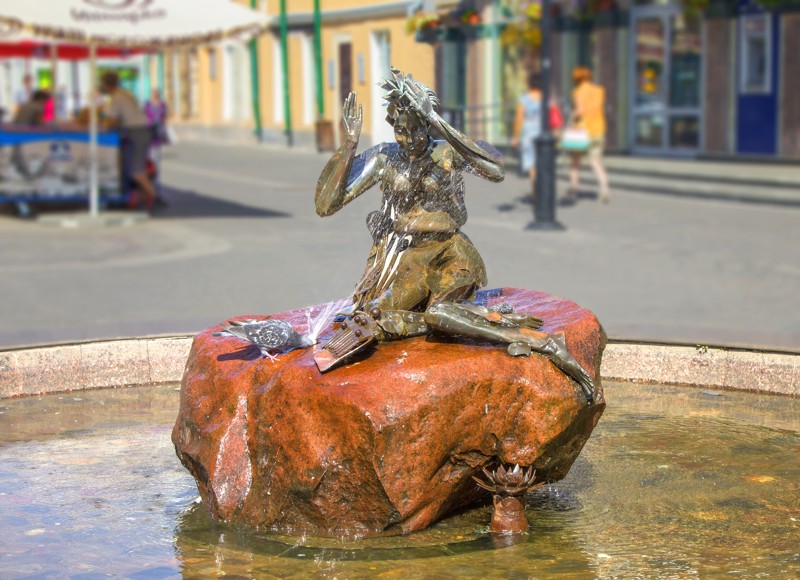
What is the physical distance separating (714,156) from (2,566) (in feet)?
60.1

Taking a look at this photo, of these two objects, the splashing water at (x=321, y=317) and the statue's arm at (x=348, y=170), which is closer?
the statue's arm at (x=348, y=170)

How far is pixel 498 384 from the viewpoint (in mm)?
4531

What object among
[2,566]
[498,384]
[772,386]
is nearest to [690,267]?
[772,386]

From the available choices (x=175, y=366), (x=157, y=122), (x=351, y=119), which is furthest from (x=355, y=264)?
(x=157, y=122)

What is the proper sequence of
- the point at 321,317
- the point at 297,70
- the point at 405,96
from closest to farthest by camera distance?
the point at 405,96
the point at 321,317
the point at 297,70

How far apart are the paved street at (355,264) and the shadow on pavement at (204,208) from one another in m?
0.03

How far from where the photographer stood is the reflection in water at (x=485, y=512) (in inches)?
172

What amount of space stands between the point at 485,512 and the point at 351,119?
5.29 feet

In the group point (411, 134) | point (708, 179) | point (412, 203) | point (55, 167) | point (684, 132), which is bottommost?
point (708, 179)

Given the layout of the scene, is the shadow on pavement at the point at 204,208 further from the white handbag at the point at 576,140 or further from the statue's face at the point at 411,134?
the statue's face at the point at 411,134

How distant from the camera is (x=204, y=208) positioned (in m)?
18.0

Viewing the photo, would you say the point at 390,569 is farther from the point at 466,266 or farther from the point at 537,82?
the point at 537,82

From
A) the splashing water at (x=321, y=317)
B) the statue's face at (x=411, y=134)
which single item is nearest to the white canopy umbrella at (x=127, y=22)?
the splashing water at (x=321, y=317)

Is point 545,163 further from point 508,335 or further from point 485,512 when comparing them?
point 508,335
